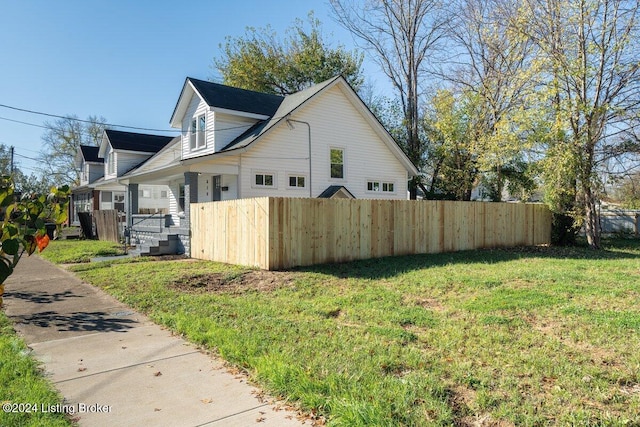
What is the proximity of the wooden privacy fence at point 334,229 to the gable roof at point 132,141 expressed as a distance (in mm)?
17728

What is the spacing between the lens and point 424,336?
506cm

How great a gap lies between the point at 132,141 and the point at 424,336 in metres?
29.0

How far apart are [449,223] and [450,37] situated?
15210mm

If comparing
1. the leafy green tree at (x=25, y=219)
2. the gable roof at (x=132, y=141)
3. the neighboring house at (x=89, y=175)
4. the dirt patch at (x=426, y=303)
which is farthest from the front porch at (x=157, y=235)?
the neighboring house at (x=89, y=175)

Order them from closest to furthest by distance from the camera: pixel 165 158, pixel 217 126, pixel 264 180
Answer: pixel 264 180 → pixel 217 126 → pixel 165 158

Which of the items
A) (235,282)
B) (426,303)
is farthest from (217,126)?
(426,303)

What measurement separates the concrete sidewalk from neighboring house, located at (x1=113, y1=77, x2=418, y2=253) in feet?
28.6

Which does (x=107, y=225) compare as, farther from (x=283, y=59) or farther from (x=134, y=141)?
(x=283, y=59)

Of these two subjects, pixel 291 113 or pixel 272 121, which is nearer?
pixel 291 113

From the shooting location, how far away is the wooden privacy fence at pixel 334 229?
401 inches

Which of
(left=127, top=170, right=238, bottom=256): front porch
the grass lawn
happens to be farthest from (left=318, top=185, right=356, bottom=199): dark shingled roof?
the grass lawn

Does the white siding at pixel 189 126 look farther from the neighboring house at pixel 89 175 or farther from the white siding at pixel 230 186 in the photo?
the neighboring house at pixel 89 175

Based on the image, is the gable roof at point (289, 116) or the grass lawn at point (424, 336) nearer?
the grass lawn at point (424, 336)

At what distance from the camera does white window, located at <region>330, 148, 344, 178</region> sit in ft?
61.3
